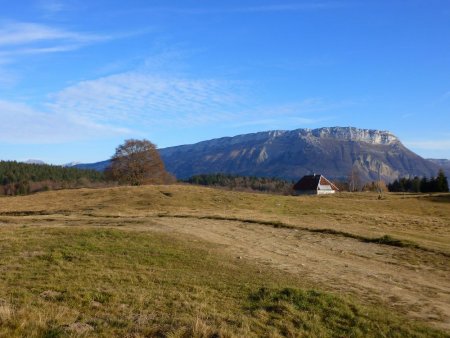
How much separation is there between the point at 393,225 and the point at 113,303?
110ft

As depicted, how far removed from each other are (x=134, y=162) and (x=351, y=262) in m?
71.0

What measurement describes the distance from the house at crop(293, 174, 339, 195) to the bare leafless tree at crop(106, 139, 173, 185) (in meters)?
51.0

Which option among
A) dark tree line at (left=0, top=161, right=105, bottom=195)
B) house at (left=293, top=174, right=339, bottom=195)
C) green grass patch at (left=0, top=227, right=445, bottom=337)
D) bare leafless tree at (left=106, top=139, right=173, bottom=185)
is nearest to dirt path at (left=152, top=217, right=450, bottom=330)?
green grass patch at (left=0, top=227, right=445, bottom=337)

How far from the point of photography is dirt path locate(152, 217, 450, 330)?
14.1 metres

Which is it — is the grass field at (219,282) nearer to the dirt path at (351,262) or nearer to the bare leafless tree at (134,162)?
the dirt path at (351,262)

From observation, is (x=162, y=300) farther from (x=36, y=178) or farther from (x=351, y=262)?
(x=36, y=178)

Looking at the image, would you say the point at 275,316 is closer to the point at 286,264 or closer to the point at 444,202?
the point at 286,264

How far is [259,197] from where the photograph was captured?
2440 inches

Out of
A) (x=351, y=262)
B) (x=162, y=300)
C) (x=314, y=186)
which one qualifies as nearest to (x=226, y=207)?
(x=351, y=262)

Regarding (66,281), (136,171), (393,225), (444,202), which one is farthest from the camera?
(136,171)

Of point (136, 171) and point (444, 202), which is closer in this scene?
point (444, 202)

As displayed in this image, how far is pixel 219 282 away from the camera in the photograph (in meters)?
15.1

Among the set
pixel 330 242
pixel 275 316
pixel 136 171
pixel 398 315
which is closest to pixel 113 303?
pixel 275 316

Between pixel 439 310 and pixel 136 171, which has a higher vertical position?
pixel 136 171
